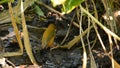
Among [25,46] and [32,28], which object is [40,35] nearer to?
[32,28]

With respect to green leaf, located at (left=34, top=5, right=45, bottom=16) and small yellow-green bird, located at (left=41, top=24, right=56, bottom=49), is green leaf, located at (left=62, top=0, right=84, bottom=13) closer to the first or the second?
small yellow-green bird, located at (left=41, top=24, right=56, bottom=49)

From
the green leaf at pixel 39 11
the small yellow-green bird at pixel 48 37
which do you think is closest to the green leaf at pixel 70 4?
the small yellow-green bird at pixel 48 37

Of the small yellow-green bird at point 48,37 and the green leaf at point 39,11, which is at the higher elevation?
the green leaf at point 39,11

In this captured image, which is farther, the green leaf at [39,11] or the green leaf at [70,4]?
the green leaf at [39,11]

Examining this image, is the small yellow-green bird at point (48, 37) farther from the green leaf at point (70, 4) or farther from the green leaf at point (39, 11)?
the green leaf at point (70, 4)

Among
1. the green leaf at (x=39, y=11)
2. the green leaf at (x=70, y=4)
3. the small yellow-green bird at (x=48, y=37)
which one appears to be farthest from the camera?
the green leaf at (x=39, y=11)

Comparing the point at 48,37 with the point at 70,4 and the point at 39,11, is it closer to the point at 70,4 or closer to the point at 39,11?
the point at 39,11

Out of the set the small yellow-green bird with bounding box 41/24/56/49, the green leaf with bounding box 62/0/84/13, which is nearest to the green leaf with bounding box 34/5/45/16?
Result: the small yellow-green bird with bounding box 41/24/56/49

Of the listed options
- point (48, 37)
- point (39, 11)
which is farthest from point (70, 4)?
point (39, 11)

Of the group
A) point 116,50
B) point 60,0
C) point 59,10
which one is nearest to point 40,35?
point 59,10
